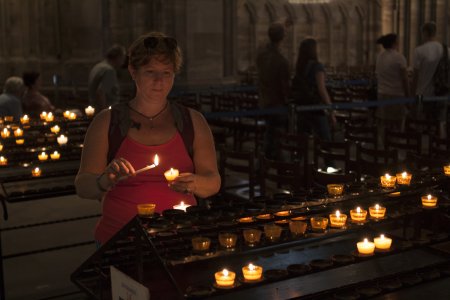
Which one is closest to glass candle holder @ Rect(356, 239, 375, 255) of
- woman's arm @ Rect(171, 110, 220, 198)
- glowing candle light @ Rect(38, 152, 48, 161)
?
woman's arm @ Rect(171, 110, 220, 198)

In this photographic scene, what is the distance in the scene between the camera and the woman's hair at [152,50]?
323 centimetres

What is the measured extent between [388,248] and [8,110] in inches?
247

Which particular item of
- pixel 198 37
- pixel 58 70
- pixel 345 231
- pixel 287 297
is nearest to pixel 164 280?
pixel 287 297

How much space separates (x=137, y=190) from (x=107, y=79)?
20.5 ft

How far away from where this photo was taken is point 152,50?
323cm

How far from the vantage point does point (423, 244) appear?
327cm

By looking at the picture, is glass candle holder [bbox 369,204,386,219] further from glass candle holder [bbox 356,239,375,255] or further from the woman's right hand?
the woman's right hand

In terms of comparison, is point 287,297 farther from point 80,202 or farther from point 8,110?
point 8,110

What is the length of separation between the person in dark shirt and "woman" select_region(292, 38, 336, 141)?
17 cm

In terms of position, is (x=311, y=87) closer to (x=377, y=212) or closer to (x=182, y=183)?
(x=377, y=212)

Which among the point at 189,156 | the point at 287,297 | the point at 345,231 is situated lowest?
the point at 287,297

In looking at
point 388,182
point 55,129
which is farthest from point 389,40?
point 388,182

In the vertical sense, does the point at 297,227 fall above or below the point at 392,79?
below

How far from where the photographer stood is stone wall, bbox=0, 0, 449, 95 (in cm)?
1441
